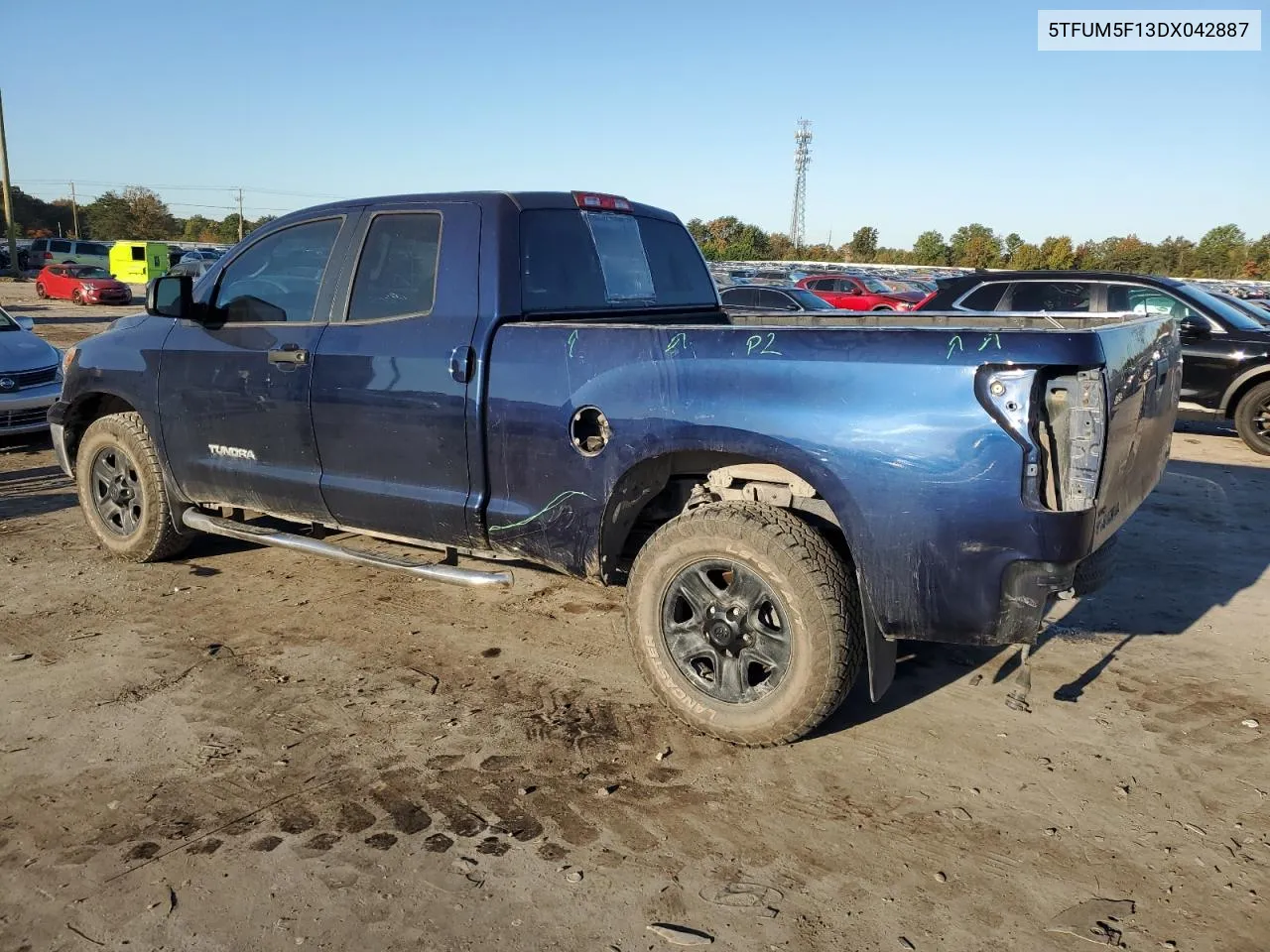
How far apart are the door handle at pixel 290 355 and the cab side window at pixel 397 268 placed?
29 cm

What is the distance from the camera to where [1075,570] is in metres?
3.15

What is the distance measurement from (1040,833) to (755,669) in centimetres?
107

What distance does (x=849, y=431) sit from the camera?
3.05 metres

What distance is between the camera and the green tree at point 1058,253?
6247cm

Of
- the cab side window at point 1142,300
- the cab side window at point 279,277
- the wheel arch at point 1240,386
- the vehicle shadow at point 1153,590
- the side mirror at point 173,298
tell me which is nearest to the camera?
the vehicle shadow at point 1153,590

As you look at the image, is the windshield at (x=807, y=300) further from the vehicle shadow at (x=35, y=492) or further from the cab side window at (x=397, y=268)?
the cab side window at (x=397, y=268)

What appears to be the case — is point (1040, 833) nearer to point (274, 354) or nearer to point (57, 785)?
point (57, 785)

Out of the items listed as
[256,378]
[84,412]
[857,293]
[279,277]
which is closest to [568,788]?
[256,378]

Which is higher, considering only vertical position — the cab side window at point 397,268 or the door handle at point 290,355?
the cab side window at point 397,268

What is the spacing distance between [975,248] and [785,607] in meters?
72.7

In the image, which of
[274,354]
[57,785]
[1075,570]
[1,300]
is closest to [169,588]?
[274,354]

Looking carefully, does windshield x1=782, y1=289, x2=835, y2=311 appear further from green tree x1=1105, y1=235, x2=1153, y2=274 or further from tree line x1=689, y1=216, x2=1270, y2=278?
green tree x1=1105, y1=235, x2=1153, y2=274

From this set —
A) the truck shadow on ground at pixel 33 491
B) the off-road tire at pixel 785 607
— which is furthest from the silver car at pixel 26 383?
the off-road tire at pixel 785 607

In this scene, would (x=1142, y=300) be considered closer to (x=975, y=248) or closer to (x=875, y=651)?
(x=875, y=651)
